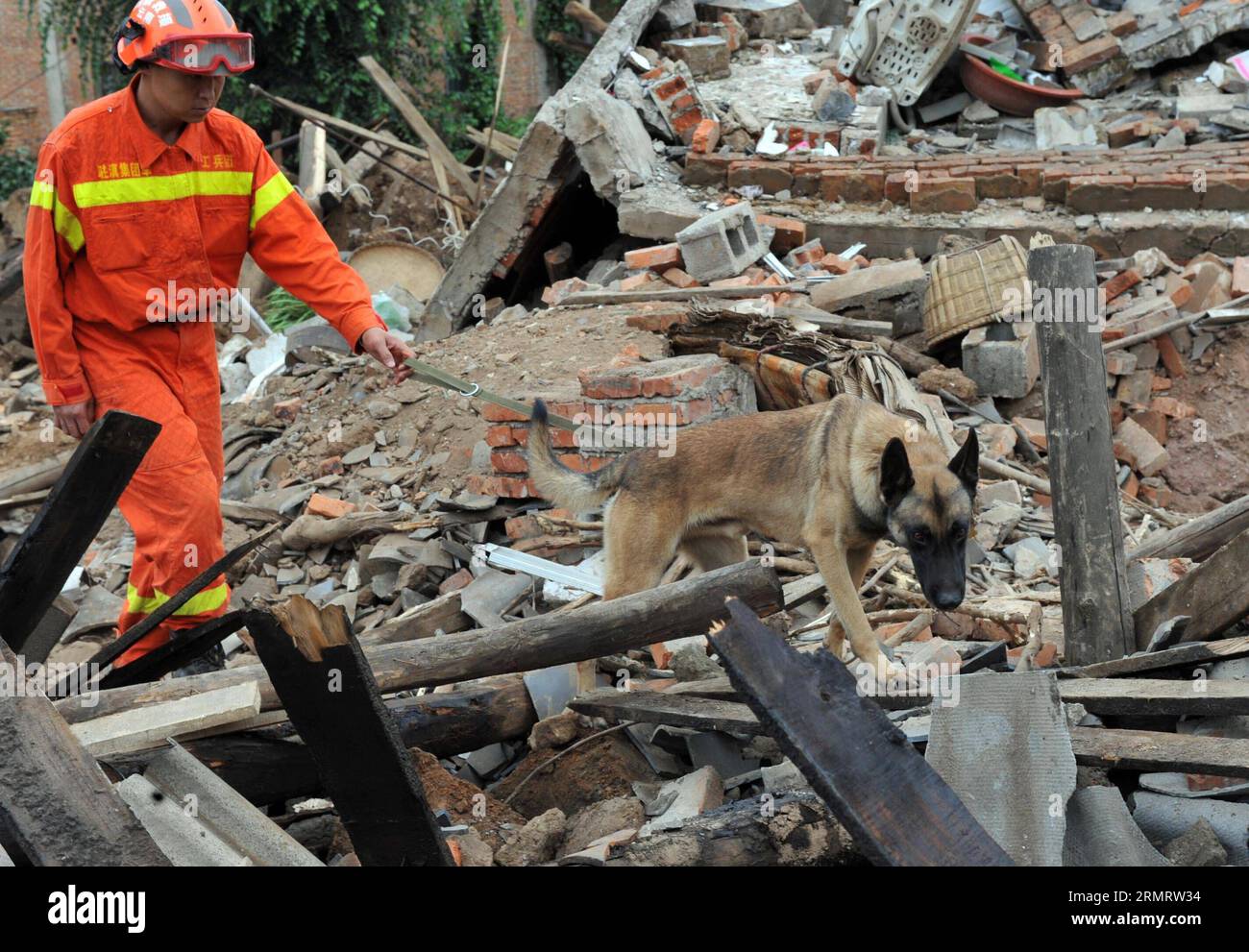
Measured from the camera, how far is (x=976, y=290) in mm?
7840

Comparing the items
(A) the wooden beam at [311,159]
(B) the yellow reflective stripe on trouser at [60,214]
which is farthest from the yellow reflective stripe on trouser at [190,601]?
(A) the wooden beam at [311,159]

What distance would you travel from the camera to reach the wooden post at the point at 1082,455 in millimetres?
4457

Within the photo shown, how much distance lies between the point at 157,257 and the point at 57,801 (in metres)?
2.49

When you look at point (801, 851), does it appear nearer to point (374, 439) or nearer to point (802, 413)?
point (802, 413)

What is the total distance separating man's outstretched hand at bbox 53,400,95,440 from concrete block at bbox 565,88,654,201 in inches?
236

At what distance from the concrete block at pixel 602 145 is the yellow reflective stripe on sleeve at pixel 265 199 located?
17.5ft

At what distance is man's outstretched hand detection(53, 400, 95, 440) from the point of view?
4.62m

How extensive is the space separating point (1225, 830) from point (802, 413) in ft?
8.72

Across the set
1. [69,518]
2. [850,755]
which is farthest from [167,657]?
[850,755]

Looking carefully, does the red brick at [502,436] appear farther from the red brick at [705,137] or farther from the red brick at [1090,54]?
the red brick at [1090,54]

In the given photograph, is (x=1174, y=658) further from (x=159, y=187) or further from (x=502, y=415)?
(x=159, y=187)

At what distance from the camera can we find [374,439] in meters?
8.24

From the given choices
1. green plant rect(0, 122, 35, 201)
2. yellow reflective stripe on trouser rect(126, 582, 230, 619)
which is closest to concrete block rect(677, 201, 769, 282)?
yellow reflective stripe on trouser rect(126, 582, 230, 619)

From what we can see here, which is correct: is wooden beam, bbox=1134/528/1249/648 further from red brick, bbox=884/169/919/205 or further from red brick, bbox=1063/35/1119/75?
red brick, bbox=1063/35/1119/75
